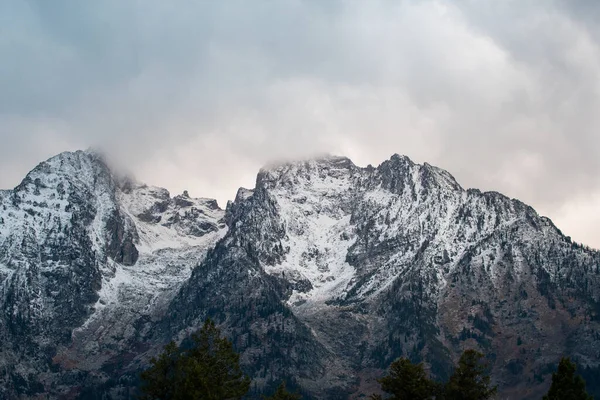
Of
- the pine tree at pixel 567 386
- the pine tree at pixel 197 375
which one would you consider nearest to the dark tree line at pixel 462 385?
the pine tree at pixel 567 386

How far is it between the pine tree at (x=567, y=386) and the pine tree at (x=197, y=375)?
4601 cm

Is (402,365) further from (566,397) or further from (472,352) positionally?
(566,397)

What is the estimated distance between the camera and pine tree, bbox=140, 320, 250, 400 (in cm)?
12625

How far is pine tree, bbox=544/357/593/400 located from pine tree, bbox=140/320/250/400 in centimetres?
4601

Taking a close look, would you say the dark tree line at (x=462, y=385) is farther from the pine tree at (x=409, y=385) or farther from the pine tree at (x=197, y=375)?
the pine tree at (x=197, y=375)

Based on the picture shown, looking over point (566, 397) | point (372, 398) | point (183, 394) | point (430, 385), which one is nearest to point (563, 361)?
point (566, 397)

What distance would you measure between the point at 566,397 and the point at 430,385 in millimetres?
18230

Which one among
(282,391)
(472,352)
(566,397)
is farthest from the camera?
(282,391)

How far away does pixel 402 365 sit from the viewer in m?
126

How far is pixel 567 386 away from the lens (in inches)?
4779

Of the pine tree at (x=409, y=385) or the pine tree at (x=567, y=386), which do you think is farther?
the pine tree at (x=409, y=385)

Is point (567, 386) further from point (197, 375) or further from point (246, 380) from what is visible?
point (197, 375)

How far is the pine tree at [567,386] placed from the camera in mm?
120500

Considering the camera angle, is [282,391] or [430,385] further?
[282,391]
